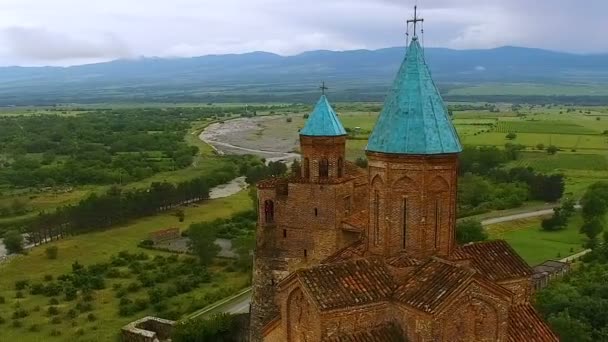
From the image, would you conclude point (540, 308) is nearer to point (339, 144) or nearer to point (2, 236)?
point (339, 144)

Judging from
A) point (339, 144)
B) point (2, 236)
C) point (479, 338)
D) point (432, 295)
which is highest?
point (339, 144)

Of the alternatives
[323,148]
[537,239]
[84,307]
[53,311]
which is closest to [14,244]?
[53,311]

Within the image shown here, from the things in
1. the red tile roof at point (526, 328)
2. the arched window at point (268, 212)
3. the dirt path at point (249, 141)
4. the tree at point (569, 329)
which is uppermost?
the arched window at point (268, 212)

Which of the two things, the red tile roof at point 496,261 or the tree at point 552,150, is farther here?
the tree at point 552,150

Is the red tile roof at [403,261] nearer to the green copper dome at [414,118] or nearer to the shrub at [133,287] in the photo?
the green copper dome at [414,118]

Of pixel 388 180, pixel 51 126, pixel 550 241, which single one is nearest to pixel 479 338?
pixel 388 180

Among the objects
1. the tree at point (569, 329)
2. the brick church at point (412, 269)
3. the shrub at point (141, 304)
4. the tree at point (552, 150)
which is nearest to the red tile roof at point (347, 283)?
the brick church at point (412, 269)

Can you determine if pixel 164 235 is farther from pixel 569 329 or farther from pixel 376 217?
pixel 376 217
